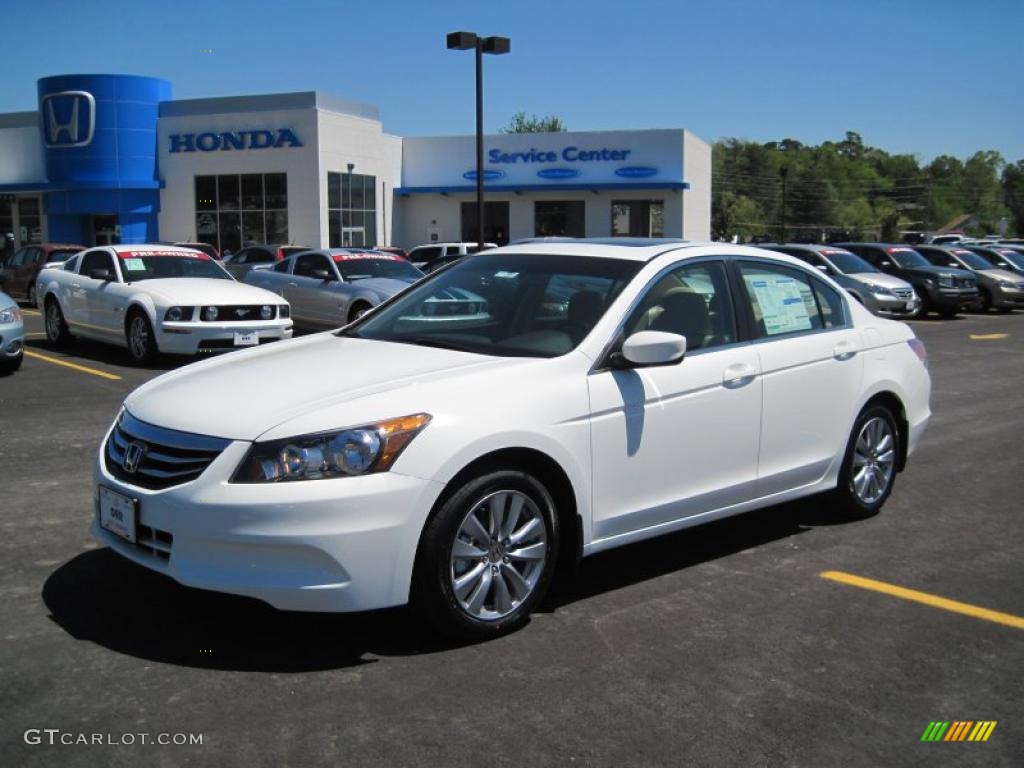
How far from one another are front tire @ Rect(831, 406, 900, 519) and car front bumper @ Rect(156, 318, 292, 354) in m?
8.79

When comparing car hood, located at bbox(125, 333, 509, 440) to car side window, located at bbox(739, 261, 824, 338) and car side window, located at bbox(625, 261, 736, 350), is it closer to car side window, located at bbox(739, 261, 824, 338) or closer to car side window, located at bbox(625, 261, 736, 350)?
car side window, located at bbox(625, 261, 736, 350)

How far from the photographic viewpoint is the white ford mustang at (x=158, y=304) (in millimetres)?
12922

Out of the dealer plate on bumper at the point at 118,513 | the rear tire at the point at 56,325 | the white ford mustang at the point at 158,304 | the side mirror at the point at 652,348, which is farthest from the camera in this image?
the rear tire at the point at 56,325

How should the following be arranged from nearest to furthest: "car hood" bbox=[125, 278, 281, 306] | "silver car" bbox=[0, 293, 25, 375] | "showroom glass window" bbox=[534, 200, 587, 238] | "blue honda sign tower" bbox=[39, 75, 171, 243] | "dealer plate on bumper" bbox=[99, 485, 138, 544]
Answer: "dealer plate on bumper" bbox=[99, 485, 138, 544] → "silver car" bbox=[0, 293, 25, 375] → "car hood" bbox=[125, 278, 281, 306] → "blue honda sign tower" bbox=[39, 75, 171, 243] → "showroom glass window" bbox=[534, 200, 587, 238]

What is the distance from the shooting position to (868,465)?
619cm

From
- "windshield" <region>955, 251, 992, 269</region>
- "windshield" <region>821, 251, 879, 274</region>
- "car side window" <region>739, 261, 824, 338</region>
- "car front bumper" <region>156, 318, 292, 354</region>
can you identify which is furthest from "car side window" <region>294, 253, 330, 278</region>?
"windshield" <region>955, 251, 992, 269</region>

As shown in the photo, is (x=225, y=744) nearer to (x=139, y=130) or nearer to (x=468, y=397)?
(x=468, y=397)

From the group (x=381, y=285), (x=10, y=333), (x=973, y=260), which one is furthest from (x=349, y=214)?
(x=10, y=333)

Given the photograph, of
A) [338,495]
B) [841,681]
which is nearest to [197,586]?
[338,495]

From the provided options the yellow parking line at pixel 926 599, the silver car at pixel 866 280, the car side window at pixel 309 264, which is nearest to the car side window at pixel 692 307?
the yellow parking line at pixel 926 599

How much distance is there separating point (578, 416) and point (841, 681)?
148 centimetres

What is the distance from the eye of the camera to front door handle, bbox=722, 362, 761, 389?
5.11 metres

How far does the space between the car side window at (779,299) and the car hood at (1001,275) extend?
22.8 metres

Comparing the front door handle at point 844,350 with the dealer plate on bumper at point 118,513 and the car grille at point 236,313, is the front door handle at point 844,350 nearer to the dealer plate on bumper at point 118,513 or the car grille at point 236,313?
the dealer plate on bumper at point 118,513
